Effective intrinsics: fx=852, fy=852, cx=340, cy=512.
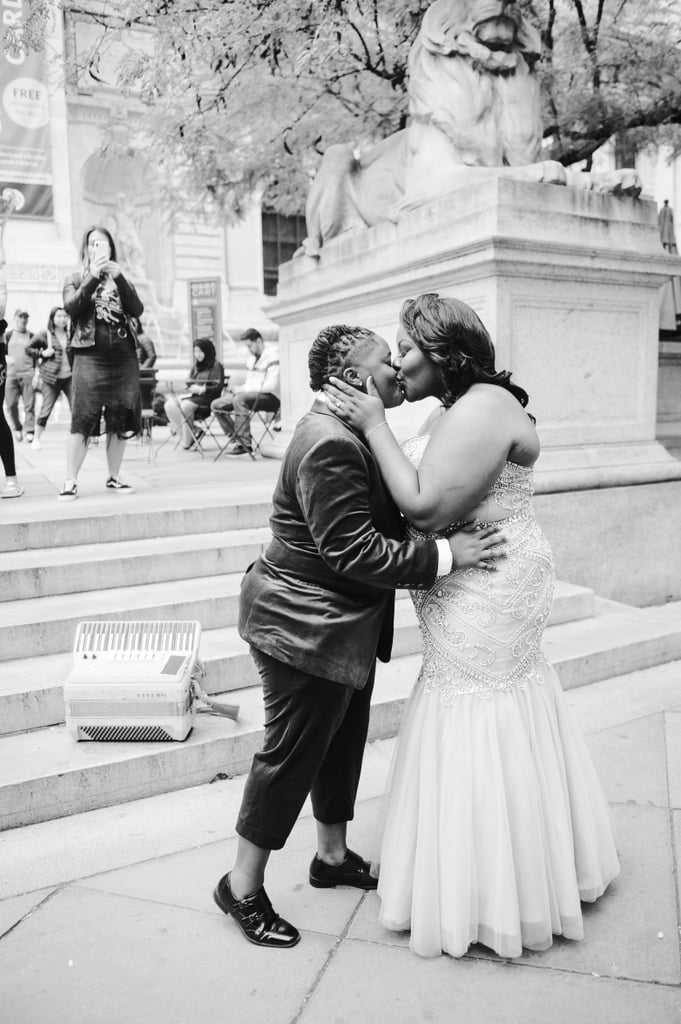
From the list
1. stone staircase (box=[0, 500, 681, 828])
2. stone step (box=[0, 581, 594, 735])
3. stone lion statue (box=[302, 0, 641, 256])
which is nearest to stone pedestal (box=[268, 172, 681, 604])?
stone lion statue (box=[302, 0, 641, 256])

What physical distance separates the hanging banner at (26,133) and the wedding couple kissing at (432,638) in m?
20.3

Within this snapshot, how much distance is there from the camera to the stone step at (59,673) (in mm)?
3771

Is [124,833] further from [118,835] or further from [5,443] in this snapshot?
[5,443]

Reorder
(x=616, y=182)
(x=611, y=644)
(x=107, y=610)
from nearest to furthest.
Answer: (x=107, y=610) → (x=611, y=644) → (x=616, y=182)

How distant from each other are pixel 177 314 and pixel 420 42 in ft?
58.0

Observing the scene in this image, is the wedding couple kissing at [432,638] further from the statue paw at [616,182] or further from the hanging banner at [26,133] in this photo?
the hanging banner at [26,133]

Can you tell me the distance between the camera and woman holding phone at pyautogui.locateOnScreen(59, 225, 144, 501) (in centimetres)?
625

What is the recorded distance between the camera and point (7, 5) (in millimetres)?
17266

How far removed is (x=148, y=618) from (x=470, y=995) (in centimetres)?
269

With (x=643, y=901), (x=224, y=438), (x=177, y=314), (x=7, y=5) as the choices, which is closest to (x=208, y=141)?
(x=224, y=438)

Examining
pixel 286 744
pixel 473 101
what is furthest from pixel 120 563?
pixel 473 101

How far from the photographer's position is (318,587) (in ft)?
7.98

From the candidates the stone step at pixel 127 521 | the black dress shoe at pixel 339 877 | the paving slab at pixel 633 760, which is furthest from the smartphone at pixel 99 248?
the black dress shoe at pixel 339 877

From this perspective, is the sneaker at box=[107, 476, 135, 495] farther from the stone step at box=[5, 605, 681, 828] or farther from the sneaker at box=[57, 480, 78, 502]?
the stone step at box=[5, 605, 681, 828]
